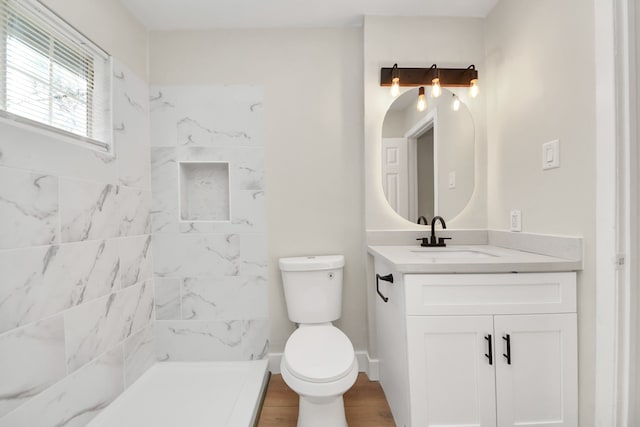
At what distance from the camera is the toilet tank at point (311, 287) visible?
1.72 meters

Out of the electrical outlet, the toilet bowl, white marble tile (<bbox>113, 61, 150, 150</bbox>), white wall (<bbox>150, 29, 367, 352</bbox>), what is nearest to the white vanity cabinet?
the toilet bowl

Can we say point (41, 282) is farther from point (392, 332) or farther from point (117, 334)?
point (392, 332)

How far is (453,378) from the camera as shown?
45.6 inches

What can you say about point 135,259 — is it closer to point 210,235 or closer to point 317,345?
point 210,235

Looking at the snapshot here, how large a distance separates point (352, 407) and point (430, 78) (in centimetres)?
192

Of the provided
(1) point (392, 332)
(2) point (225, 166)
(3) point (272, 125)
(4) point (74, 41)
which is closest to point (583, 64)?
(1) point (392, 332)

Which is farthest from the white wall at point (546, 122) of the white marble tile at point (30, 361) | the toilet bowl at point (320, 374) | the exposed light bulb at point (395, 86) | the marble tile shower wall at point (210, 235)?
the white marble tile at point (30, 361)

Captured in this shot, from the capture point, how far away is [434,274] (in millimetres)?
1164

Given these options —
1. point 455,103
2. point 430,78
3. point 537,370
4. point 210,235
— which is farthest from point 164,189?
point 537,370

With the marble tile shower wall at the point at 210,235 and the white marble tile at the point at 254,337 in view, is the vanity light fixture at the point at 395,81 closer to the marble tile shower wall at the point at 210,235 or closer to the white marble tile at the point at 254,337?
the marble tile shower wall at the point at 210,235

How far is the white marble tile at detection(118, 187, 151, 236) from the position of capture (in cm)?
160

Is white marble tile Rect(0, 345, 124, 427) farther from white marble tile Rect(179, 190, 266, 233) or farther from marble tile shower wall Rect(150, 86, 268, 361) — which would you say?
white marble tile Rect(179, 190, 266, 233)

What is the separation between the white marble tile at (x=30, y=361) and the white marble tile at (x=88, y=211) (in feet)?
1.19

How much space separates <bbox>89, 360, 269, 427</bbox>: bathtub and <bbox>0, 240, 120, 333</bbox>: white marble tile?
60 cm
